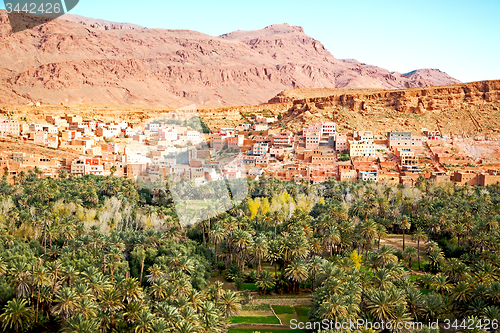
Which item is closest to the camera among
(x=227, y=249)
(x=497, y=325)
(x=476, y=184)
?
(x=497, y=325)

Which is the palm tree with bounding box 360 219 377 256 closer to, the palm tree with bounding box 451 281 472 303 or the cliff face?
the palm tree with bounding box 451 281 472 303

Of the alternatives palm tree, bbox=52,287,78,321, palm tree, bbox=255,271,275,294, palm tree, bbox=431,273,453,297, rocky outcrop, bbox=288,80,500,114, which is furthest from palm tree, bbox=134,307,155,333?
rocky outcrop, bbox=288,80,500,114

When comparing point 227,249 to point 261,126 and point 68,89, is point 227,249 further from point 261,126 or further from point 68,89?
point 68,89

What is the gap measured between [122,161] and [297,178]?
80.4 ft

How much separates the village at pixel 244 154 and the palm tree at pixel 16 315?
32677 mm

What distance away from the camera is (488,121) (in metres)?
82.6

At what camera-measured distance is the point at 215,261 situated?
1249 inches

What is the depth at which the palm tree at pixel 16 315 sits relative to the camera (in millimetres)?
20266

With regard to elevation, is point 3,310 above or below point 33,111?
below

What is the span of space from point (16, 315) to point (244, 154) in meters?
53.5

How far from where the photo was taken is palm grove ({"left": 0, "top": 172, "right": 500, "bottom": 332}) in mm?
20000

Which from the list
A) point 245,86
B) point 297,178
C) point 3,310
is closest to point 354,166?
point 297,178

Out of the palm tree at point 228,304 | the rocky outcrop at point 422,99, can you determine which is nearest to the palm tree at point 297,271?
the palm tree at point 228,304

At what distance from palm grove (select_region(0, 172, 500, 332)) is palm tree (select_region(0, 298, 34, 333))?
6 cm
